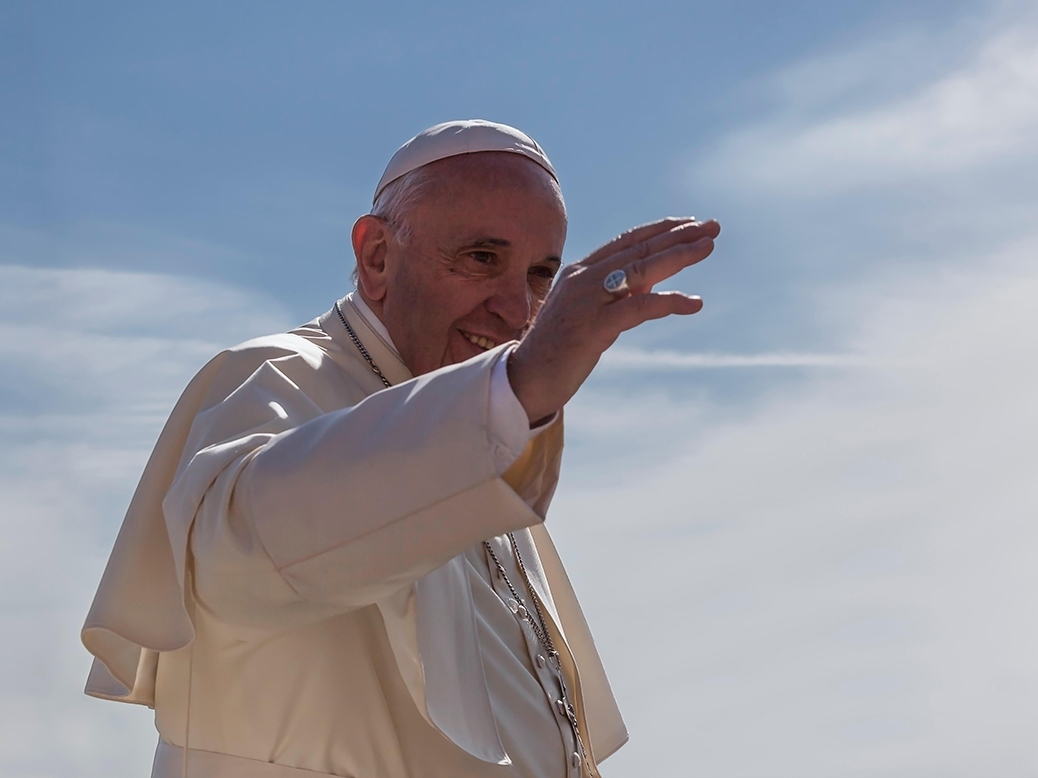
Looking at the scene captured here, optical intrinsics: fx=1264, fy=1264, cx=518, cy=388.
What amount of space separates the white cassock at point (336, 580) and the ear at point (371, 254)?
96 millimetres

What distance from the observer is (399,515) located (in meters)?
2.19

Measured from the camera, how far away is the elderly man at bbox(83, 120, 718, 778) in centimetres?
215

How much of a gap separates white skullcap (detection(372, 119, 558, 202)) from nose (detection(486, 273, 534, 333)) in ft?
1.39

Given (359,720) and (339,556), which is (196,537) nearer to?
(339,556)

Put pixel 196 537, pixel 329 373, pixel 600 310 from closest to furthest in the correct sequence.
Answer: pixel 600 310
pixel 196 537
pixel 329 373

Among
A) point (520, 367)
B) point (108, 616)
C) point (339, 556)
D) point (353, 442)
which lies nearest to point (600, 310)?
point (520, 367)

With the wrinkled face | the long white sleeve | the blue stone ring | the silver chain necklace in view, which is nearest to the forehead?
the wrinkled face

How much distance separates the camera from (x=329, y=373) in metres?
3.34

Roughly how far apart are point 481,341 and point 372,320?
35cm

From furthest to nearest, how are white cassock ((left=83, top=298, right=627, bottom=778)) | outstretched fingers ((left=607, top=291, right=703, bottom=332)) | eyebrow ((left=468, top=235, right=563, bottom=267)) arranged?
eyebrow ((left=468, top=235, right=563, bottom=267)), white cassock ((left=83, top=298, right=627, bottom=778)), outstretched fingers ((left=607, top=291, right=703, bottom=332))

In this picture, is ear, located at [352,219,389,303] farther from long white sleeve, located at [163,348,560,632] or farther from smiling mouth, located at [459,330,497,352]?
long white sleeve, located at [163,348,560,632]

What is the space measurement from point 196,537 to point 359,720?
73 centimetres

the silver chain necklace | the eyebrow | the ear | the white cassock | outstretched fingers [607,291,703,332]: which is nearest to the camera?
outstretched fingers [607,291,703,332]

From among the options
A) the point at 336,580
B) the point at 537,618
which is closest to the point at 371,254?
A: the point at 537,618
